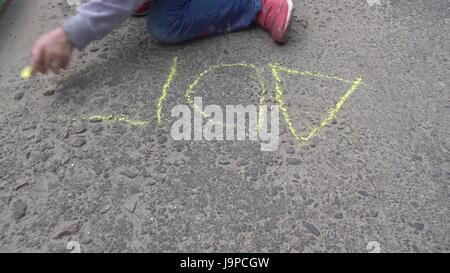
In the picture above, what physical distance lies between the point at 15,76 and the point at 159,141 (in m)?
0.74

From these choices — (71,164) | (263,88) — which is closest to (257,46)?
(263,88)

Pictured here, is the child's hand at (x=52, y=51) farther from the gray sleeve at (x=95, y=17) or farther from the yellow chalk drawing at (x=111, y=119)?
the yellow chalk drawing at (x=111, y=119)

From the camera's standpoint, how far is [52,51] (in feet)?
4.99

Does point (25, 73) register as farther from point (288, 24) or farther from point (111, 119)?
point (288, 24)

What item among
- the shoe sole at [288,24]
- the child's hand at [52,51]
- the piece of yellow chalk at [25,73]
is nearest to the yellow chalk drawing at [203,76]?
the shoe sole at [288,24]

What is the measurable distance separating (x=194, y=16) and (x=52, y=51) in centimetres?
62

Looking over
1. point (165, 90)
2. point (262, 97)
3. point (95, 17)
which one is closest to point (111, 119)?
point (165, 90)

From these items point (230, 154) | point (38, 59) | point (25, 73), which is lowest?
point (230, 154)

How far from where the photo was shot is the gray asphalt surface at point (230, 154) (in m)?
1.30

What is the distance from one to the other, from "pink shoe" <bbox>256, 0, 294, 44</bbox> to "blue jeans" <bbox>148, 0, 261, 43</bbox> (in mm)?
40

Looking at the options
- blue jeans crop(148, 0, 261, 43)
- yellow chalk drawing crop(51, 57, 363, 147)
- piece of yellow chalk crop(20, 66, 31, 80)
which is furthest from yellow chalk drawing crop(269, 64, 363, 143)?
piece of yellow chalk crop(20, 66, 31, 80)

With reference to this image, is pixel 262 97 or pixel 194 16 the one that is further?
pixel 194 16

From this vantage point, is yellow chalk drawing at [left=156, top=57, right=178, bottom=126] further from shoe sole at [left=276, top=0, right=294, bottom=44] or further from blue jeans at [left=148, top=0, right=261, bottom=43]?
shoe sole at [left=276, top=0, right=294, bottom=44]
